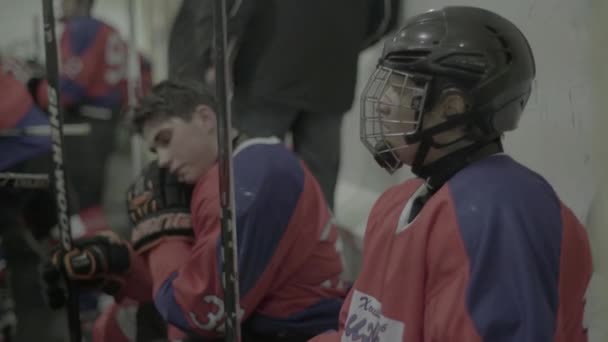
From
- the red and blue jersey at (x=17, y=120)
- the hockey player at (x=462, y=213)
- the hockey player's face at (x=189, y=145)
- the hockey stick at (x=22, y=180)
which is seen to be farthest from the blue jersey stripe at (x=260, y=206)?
the red and blue jersey at (x=17, y=120)

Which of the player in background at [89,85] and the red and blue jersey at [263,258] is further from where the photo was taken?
the player in background at [89,85]

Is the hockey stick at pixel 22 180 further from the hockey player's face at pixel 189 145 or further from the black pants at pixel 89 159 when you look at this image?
the black pants at pixel 89 159

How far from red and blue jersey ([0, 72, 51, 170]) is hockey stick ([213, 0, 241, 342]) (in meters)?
0.85

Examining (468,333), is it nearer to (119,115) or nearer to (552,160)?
(552,160)

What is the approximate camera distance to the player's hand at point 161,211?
1350 mm

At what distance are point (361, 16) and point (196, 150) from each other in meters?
0.71

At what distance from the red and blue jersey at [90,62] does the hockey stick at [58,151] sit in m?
1.71

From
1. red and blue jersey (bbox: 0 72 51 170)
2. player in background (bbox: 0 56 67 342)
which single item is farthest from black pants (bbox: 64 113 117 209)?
red and blue jersey (bbox: 0 72 51 170)

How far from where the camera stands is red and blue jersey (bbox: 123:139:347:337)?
3.86 ft

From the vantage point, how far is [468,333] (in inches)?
31.2

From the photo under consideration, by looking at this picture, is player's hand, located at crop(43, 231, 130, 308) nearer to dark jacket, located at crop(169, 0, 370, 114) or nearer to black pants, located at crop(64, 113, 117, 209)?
dark jacket, located at crop(169, 0, 370, 114)

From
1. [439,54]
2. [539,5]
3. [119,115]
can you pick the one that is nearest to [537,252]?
[439,54]

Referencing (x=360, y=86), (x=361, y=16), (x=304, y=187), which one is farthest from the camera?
(x=360, y=86)

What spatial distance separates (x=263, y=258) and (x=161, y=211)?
279 mm
